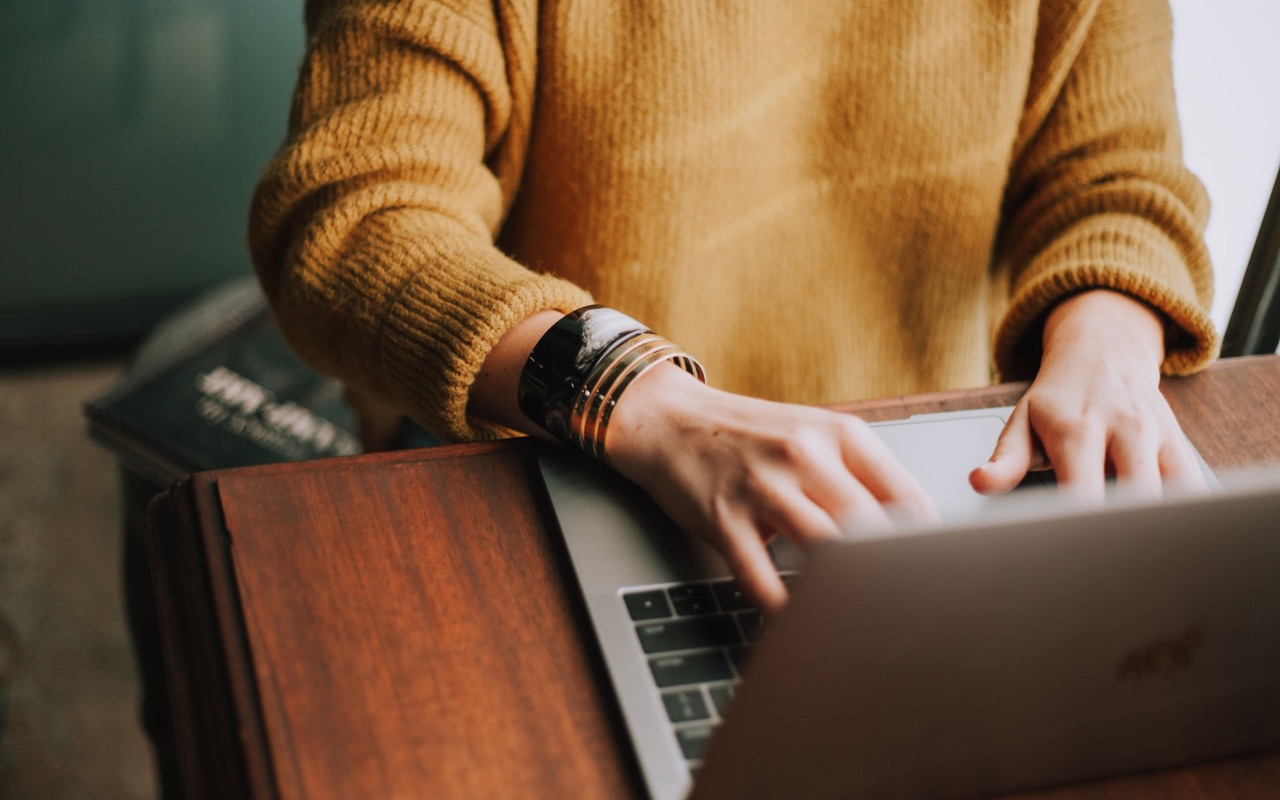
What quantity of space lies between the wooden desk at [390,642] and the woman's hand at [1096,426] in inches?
6.0

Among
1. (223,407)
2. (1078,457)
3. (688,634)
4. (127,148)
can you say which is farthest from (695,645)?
(127,148)

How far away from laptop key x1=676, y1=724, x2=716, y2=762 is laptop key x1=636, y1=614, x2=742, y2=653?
39 millimetres

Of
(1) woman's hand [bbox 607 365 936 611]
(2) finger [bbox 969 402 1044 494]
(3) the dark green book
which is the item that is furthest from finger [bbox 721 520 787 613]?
(3) the dark green book

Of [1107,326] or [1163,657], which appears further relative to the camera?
[1107,326]

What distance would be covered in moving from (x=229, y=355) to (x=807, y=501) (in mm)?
1111

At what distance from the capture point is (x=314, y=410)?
1.36m

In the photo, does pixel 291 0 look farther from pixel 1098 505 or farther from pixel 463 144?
pixel 1098 505

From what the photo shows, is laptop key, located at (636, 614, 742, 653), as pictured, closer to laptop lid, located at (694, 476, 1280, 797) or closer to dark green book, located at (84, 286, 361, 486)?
laptop lid, located at (694, 476, 1280, 797)

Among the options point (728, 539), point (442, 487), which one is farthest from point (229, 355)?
point (728, 539)

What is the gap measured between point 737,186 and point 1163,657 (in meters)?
0.50

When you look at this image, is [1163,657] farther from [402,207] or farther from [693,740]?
[402,207]

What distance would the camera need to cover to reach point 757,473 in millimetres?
468

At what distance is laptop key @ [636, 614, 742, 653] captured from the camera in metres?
0.43

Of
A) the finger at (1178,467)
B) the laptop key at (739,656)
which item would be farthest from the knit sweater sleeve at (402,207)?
the finger at (1178,467)
